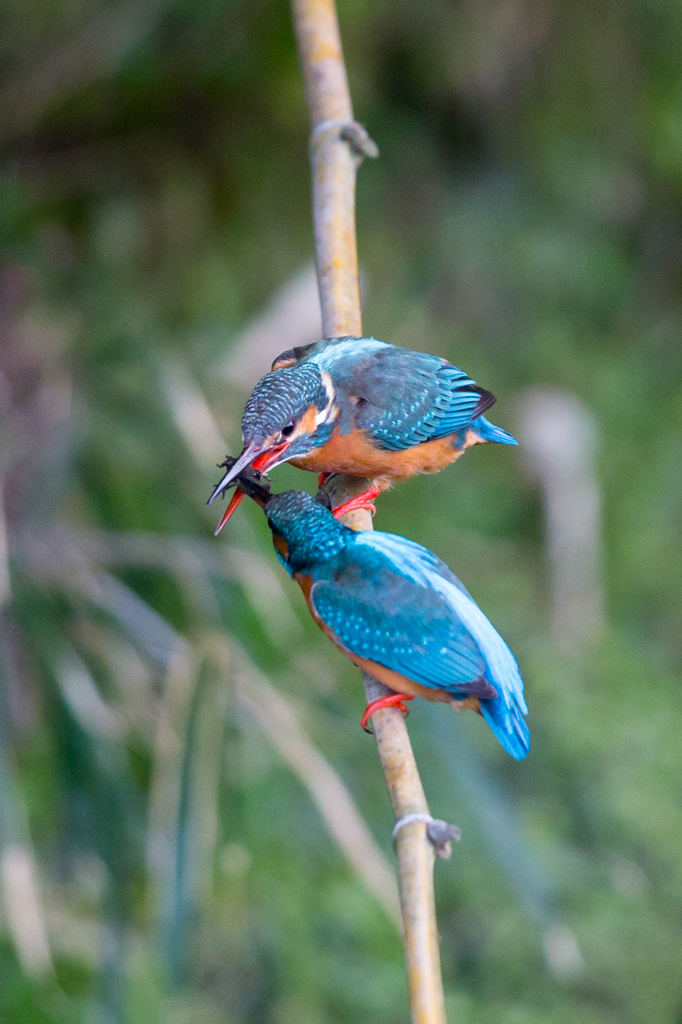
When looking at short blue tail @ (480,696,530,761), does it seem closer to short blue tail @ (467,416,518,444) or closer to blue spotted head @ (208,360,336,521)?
blue spotted head @ (208,360,336,521)

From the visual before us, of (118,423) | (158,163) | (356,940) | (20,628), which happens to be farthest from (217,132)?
(356,940)

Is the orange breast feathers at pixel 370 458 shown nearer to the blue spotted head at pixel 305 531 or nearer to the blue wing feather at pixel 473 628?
the blue spotted head at pixel 305 531

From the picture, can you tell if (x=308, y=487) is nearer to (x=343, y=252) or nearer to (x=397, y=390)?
(x=397, y=390)

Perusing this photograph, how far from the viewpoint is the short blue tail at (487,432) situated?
2.31 metres

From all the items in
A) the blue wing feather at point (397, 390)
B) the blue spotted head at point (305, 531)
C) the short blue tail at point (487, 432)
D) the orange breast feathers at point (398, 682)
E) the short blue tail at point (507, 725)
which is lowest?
the short blue tail at point (507, 725)

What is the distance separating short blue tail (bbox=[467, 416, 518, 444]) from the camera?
91.0 inches

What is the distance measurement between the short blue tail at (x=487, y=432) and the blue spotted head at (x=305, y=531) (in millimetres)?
621

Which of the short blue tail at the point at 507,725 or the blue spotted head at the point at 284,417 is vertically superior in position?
the blue spotted head at the point at 284,417

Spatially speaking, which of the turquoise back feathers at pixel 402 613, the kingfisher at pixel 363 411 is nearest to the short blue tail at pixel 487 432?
the kingfisher at pixel 363 411

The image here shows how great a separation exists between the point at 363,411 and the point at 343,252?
297mm

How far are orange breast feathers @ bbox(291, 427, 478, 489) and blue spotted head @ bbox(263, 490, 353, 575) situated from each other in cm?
15

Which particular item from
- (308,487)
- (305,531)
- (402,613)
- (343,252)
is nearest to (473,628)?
(402,613)

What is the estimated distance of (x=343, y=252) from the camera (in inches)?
75.9

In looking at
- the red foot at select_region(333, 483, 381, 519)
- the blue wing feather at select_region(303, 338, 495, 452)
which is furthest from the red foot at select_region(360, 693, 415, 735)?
the blue wing feather at select_region(303, 338, 495, 452)
